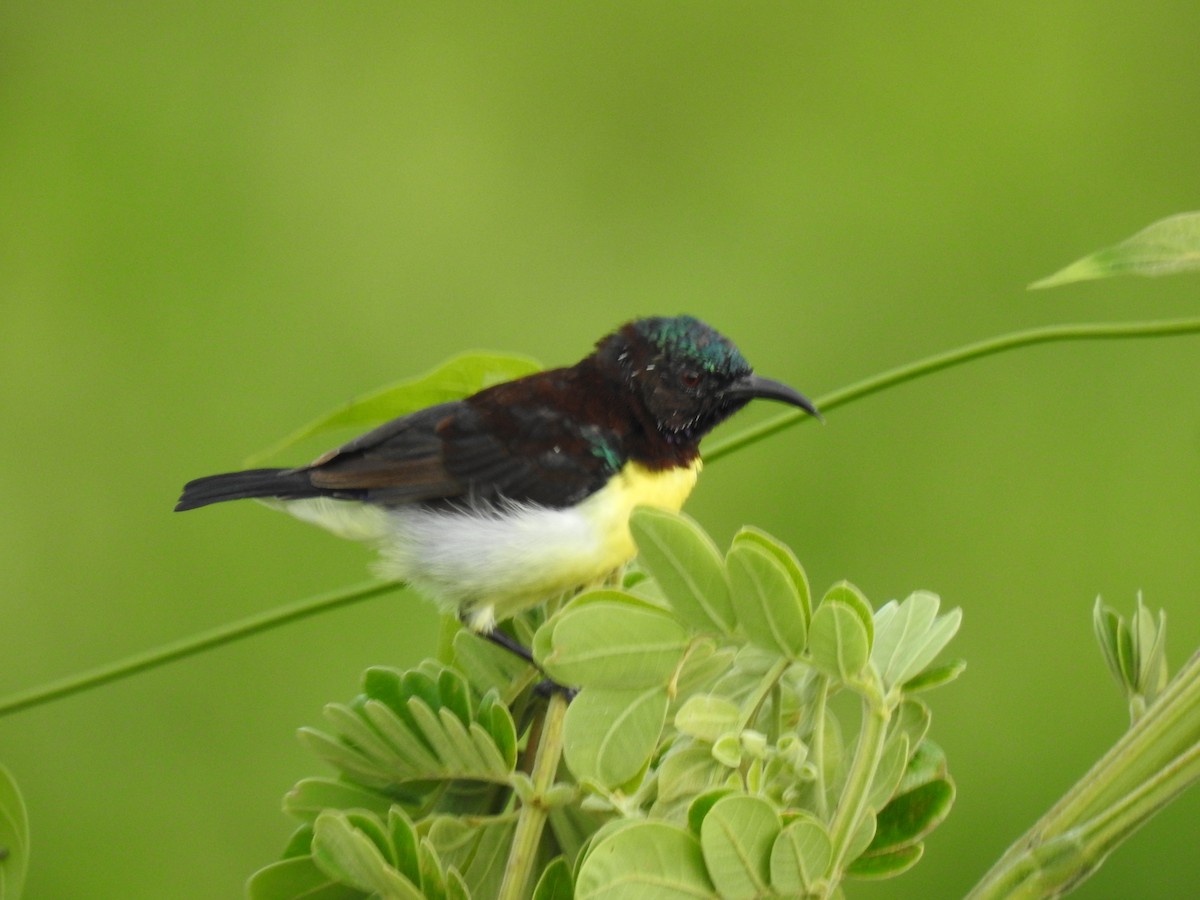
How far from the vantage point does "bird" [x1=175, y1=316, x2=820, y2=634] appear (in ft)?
3.90

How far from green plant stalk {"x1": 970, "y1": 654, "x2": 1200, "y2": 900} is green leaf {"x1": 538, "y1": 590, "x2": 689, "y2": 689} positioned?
16 cm

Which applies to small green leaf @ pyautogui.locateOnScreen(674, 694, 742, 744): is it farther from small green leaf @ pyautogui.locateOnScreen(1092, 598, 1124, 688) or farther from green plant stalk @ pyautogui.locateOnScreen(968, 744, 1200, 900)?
small green leaf @ pyautogui.locateOnScreen(1092, 598, 1124, 688)

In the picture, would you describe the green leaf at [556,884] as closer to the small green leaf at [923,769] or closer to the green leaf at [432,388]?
the small green leaf at [923,769]

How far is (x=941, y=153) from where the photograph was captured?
280 cm

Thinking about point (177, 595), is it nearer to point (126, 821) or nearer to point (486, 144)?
point (126, 821)

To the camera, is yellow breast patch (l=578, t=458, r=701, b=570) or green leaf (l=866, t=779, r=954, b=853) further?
yellow breast patch (l=578, t=458, r=701, b=570)

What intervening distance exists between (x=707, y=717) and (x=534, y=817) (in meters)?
0.13

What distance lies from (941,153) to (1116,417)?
679 mm

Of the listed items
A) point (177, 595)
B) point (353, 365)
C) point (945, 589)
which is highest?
point (353, 365)

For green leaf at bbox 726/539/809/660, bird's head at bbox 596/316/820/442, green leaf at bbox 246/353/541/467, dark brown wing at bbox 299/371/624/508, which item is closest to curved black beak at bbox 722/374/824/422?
bird's head at bbox 596/316/820/442

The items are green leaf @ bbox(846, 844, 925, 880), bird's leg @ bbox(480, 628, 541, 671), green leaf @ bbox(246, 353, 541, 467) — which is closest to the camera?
green leaf @ bbox(846, 844, 925, 880)

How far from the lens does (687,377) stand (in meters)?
1.21

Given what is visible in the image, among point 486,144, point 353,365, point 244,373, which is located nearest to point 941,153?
point 486,144

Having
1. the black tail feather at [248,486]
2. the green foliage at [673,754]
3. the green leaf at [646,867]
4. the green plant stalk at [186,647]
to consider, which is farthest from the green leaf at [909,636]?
the black tail feather at [248,486]
